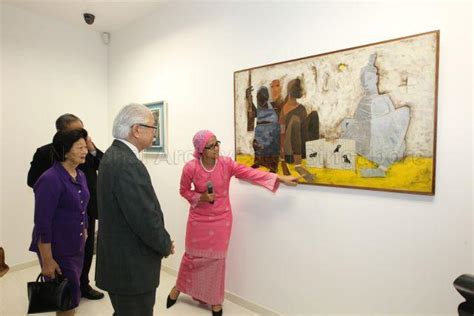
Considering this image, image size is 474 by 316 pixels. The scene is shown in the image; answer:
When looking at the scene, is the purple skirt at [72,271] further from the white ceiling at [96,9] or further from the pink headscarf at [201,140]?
the white ceiling at [96,9]

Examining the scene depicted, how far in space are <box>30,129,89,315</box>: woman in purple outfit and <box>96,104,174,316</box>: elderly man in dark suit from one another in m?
0.43

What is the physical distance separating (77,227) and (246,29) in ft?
6.38

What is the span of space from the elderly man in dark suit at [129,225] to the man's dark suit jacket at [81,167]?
1118 mm

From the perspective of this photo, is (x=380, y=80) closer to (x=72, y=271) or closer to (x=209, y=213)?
(x=209, y=213)

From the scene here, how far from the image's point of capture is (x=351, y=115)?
1.83m

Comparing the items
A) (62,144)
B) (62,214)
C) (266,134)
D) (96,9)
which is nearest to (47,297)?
(62,214)

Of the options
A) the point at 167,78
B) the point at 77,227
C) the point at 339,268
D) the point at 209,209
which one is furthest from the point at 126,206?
the point at 167,78

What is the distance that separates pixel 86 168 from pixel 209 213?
1232mm

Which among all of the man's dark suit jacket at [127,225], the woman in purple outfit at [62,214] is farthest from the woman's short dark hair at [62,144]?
the man's dark suit jacket at [127,225]

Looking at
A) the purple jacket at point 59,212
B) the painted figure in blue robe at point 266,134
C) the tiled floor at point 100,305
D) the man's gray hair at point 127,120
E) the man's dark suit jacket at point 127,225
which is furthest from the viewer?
the tiled floor at point 100,305

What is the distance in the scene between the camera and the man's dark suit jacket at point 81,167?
2.26m

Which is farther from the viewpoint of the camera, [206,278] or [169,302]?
[169,302]

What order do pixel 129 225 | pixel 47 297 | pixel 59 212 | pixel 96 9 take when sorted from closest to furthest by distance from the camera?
pixel 129 225 → pixel 47 297 → pixel 59 212 → pixel 96 9

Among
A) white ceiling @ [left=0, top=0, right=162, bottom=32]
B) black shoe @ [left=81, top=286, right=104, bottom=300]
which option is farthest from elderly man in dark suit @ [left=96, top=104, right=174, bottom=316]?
white ceiling @ [left=0, top=0, right=162, bottom=32]
